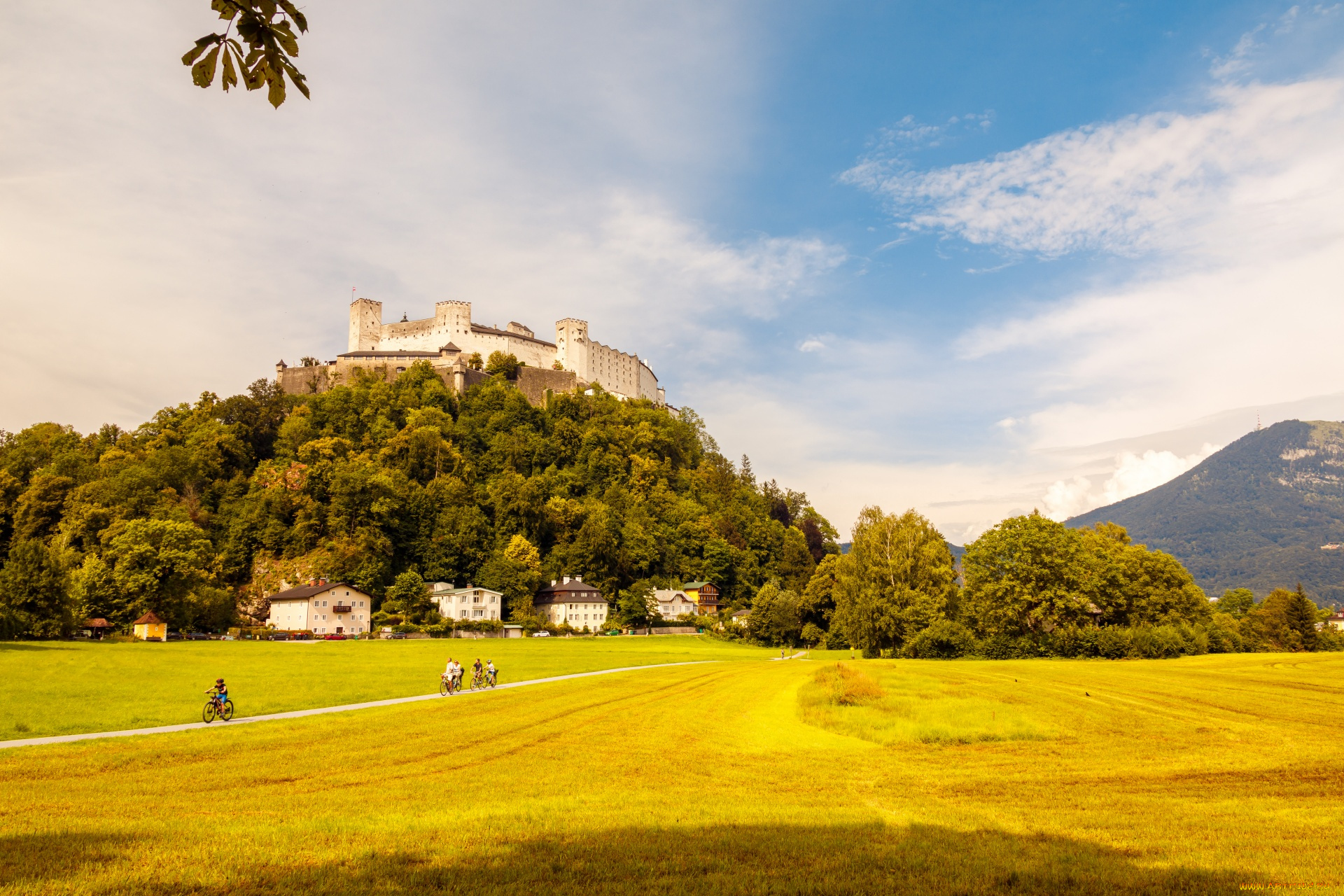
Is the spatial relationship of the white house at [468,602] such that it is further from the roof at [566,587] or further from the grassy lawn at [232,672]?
the grassy lawn at [232,672]

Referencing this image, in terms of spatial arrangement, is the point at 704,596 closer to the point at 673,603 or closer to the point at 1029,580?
the point at 673,603

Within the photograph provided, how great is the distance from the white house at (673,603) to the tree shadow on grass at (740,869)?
98.4 meters

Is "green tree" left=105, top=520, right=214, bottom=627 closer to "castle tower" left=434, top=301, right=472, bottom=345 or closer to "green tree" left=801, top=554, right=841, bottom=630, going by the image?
"green tree" left=801, top=554, right=841, bottom=630

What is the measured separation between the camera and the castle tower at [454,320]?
149000 mm

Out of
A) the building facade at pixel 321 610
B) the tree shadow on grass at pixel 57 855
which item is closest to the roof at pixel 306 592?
the building facade at pixel 321 610

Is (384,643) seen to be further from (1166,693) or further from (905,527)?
(1166,693)

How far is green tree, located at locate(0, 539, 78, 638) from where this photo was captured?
5606 cm

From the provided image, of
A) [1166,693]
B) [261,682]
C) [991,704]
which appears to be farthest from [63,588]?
[1166,693]

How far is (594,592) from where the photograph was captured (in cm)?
9912

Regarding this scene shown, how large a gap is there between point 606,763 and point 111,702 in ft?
60.5

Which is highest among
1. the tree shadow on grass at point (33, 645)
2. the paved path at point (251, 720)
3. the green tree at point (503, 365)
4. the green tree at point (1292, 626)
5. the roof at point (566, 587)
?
the green tree at point (503, 365)

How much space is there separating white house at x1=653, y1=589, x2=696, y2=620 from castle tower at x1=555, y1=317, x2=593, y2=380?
2440 inches

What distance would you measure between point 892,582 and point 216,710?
42.0 m

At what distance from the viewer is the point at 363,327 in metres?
152
